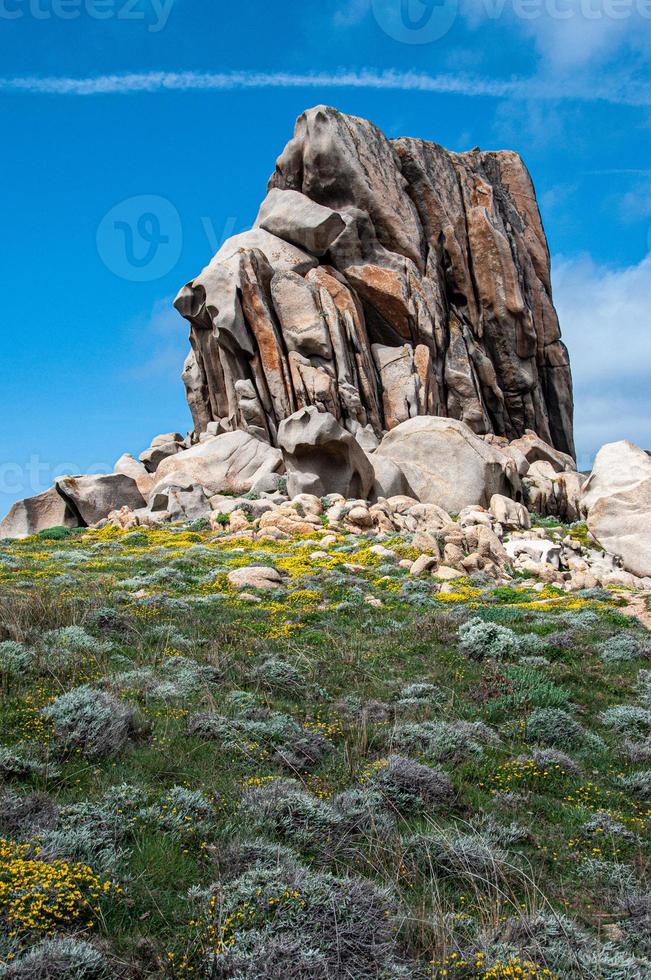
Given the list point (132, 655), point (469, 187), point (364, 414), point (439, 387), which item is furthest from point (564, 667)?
point (469, 187)

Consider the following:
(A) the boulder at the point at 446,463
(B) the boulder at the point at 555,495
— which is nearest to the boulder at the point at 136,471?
(A) the boulder at the point at 446,463

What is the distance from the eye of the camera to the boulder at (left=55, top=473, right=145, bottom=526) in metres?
35.2

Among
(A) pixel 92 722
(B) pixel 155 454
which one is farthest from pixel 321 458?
(A) pixel 92 722

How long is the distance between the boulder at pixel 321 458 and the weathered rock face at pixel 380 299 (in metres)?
9.80

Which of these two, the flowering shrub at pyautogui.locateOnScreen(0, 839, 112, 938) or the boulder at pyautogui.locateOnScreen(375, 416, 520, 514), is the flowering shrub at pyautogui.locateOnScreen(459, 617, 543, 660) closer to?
the flowering shrub at pyautogui.locateOnScreen(0, 839, 112, 938)

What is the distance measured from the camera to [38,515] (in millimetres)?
35375

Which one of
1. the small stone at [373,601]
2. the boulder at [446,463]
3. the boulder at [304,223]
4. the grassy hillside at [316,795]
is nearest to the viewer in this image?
the grassy hillside at [316,795]

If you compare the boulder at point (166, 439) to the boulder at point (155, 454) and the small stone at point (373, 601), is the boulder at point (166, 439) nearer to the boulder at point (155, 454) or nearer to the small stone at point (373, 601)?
the boulder at point (155, 454)

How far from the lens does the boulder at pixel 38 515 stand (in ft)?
115

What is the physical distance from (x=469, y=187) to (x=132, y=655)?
62004 millimetres

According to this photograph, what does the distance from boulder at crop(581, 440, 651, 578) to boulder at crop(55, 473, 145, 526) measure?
22.1 m

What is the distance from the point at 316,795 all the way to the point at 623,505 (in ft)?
72.2

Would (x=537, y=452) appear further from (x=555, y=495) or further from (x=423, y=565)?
(x=423, y=565)

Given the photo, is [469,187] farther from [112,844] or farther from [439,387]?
[112,844]
